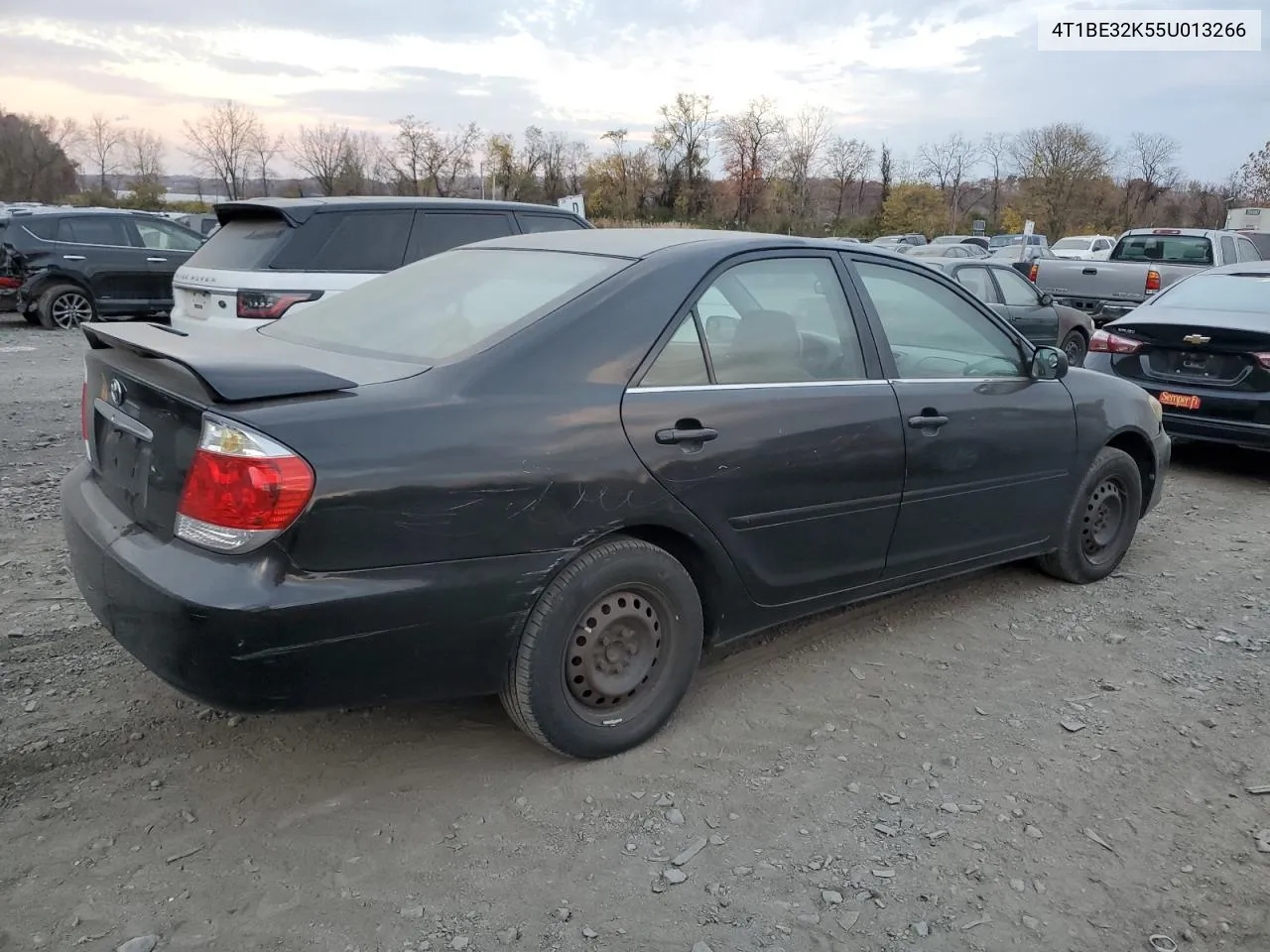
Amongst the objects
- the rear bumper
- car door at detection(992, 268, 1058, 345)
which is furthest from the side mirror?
car door at detection(992, 268, 1058, 345)

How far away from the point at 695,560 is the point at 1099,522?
2650mm

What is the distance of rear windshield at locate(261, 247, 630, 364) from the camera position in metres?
3.16

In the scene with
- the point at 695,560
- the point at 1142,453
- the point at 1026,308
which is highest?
the point at 1026,308

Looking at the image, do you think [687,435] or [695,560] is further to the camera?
[695,560]

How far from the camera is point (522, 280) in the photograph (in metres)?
3.44

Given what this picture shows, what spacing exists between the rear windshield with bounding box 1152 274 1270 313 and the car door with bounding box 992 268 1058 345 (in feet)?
10.0

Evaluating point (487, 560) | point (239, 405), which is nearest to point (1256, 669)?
point (487, 560)

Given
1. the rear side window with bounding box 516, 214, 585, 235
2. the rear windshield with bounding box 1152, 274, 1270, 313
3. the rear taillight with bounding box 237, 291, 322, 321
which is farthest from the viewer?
the rear side window with bounding box 516, 214, 585, 235

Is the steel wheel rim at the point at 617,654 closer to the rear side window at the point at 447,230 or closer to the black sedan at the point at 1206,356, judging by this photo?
the rear side window at the point at 447,230

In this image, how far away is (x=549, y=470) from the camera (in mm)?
2854

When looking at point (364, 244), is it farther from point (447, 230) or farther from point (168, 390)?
point (168, 390)

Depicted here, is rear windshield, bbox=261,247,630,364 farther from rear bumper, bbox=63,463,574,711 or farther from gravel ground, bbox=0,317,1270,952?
gravel ground, bbox=0,317,1270,952

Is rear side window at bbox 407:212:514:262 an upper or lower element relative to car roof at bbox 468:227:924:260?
upper

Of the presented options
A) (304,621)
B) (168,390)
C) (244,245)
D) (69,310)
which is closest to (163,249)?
(69,310)
